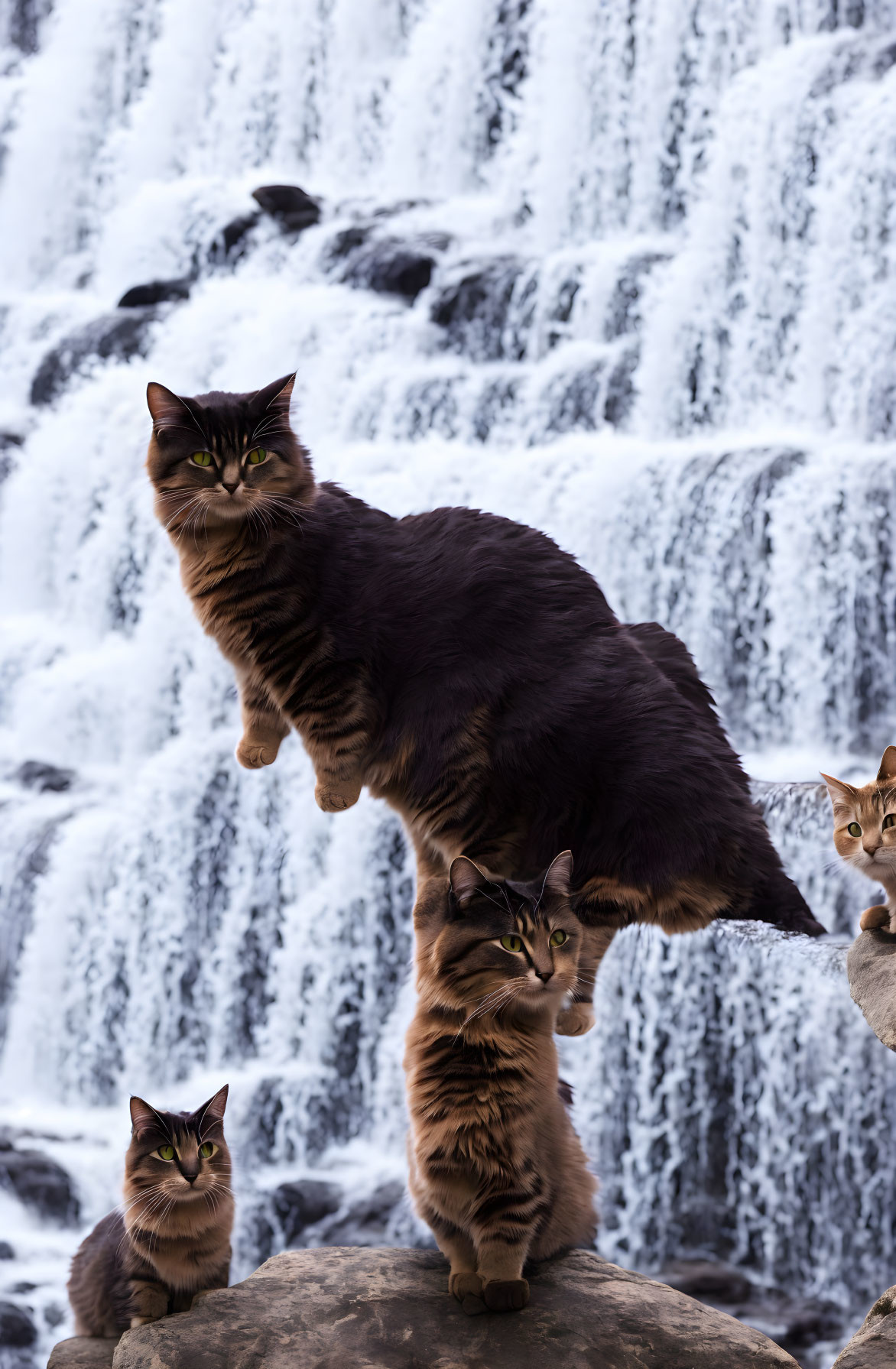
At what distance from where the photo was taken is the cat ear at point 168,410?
2.11m

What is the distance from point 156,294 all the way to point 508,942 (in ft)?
36.7

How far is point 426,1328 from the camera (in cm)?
196

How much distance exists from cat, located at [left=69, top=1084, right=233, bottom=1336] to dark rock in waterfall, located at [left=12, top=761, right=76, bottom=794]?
730cm

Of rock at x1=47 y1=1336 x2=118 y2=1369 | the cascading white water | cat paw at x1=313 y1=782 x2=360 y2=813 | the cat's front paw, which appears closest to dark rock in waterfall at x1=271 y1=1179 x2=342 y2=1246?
→ the cascading white water

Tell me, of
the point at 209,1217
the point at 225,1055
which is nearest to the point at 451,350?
the point at 225,1055

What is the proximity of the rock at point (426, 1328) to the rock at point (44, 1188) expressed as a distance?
5349 mm

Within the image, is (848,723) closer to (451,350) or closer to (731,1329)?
(451,350)

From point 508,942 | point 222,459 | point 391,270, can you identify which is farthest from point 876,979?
point 391,270

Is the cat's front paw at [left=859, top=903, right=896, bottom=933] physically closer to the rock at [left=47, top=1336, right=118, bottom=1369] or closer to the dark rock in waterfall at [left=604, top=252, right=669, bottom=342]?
the rock at [left=47, top=1336, right=118, bottom=1369]

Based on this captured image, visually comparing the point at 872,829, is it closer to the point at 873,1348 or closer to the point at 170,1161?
the point at 873,1348

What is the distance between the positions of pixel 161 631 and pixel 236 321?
3.17 meters

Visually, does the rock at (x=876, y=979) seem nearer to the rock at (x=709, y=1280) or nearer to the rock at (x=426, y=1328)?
the rock at (x=426, y=1328)

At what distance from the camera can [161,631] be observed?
952cm

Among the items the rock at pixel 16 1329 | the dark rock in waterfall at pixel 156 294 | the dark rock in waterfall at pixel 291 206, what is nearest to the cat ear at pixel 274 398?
the rock at pixel 16 1329
